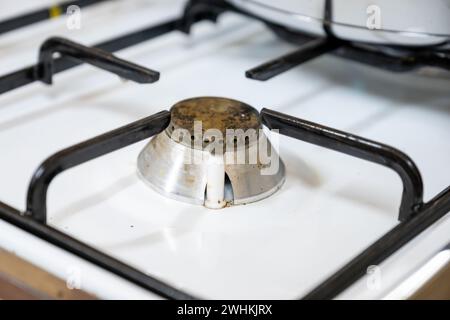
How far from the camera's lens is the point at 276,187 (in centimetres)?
60

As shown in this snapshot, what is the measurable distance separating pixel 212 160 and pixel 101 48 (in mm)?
294

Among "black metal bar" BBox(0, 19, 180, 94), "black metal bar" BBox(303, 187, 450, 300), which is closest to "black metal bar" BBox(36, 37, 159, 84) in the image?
"black metal bar" BBox(0, 19, 180, 94)

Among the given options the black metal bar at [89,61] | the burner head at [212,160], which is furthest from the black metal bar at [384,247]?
the black metal bar at [89,61]

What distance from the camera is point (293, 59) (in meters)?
0.73

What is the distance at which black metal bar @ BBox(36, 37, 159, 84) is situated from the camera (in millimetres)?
691

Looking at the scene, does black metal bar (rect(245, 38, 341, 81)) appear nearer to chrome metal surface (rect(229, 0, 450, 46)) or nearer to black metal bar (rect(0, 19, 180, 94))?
chrome metal surface (rect(229, 0, 450, 46))

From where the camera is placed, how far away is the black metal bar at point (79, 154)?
0.51m

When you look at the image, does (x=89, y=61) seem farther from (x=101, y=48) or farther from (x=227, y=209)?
(x=227, y=209)

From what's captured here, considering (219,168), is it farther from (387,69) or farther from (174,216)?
(387,69)

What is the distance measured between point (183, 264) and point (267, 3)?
309 millimetres

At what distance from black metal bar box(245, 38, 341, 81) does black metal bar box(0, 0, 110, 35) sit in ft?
0.96

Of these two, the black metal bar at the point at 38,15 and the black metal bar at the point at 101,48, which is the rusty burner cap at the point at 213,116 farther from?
the black metal bar at the point at 38,15

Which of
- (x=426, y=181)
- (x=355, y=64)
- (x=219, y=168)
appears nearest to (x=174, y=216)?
(x=219, y=168)
